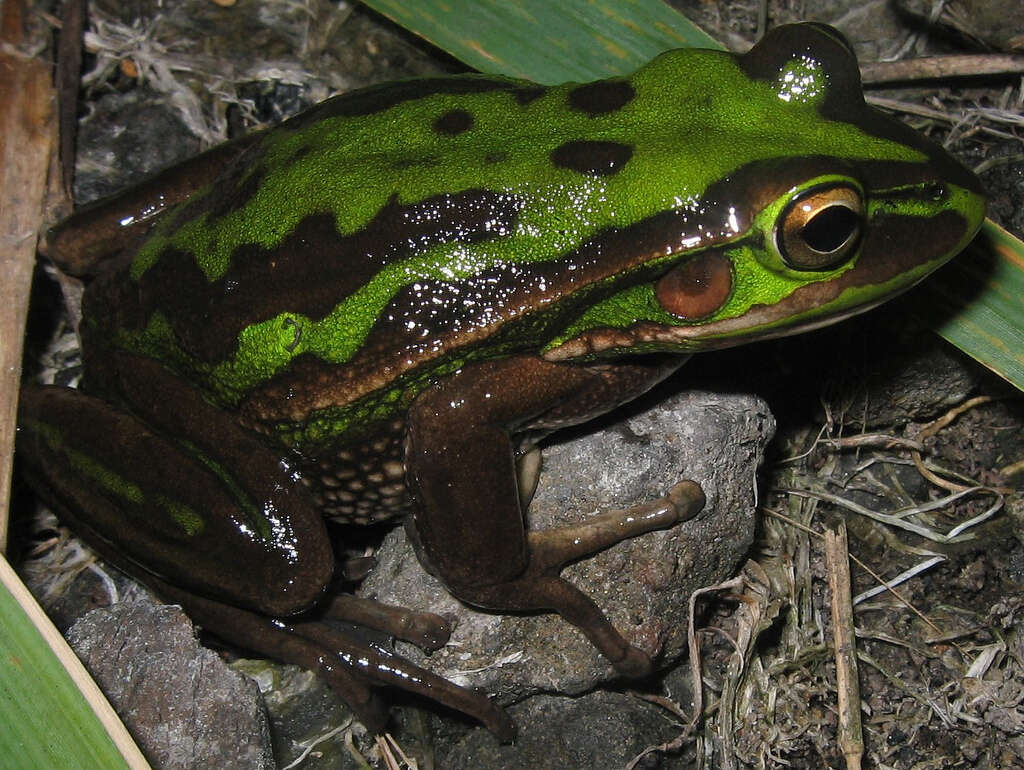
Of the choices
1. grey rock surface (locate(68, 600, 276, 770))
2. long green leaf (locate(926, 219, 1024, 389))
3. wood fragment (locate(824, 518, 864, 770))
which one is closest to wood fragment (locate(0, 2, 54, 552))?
grey rock surface (locate(68, 600, 276, 770))

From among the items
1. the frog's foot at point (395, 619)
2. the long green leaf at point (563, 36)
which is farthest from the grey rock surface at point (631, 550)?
the long green leaf at point (563, 36)

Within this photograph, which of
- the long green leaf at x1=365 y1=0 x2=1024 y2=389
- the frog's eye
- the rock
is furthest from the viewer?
the long green leaf at x1=365 y1=0 x2=1024 y2=389

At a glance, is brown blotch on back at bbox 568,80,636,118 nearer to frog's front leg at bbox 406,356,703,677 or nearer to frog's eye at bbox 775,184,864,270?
frog's eye at bbox 775,184,864,270

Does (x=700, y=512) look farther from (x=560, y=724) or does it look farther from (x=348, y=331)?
(x=348, y=331)

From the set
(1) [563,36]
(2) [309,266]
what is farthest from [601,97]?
(2) [309,266]

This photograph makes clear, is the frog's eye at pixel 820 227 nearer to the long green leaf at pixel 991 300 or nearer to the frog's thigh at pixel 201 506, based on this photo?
the long green leaf at pixel 991 300

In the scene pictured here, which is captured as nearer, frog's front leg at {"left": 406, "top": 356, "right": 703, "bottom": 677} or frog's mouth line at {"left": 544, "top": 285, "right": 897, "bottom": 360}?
frog's mouth line at {"left": 544, "top": 285, "right": 897, "bottom": 360}

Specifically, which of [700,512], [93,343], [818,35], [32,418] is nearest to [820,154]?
[818,35]
